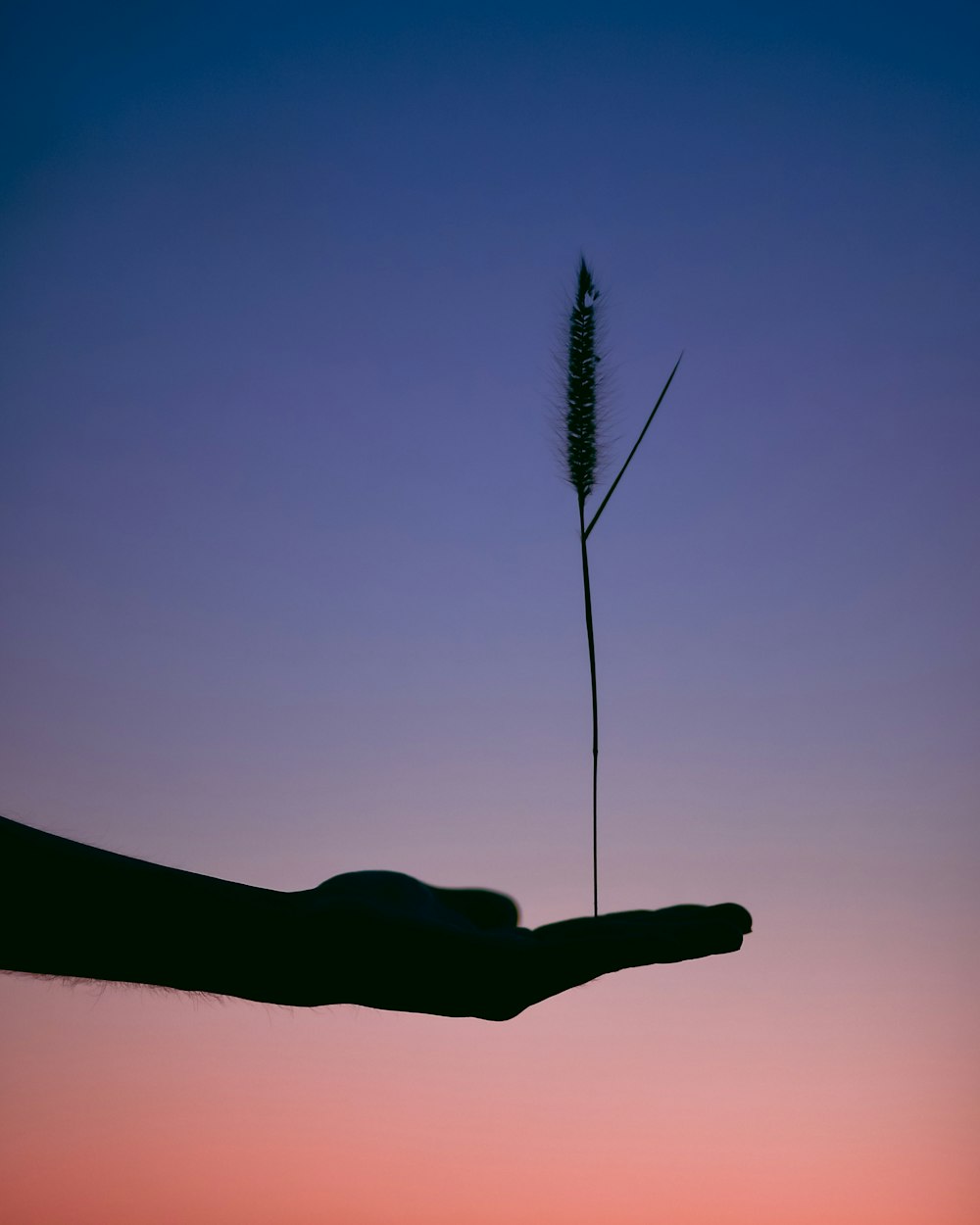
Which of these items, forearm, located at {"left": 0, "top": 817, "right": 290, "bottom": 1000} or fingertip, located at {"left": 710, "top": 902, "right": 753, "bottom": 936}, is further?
fingertip, located at {"left": 710, "top": 902, "right": 753, "bottom": 936}

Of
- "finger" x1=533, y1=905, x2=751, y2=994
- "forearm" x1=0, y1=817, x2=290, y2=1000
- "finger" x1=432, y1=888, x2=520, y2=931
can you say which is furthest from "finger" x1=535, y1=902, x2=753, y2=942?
"forearm" x1=0, y1=817, x2=290, y2=1000

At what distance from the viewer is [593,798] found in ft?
4.80

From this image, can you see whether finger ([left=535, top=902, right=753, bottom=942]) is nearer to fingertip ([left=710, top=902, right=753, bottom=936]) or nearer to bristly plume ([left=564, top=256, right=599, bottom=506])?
fingertip ([left=710, top=902, right=753, bottom=936])

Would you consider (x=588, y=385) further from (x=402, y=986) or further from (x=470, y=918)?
(x=402, y=986)

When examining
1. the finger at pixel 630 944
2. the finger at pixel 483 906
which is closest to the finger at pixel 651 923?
the finger at pixel 630 944

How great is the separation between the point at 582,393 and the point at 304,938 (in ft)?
4.84

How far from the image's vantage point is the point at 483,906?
213 cm

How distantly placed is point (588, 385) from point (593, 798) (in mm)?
1326

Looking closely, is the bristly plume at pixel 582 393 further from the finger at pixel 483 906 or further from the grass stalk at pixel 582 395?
the finger at pixel 483 906

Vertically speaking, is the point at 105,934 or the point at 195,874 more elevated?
the point at 195,874

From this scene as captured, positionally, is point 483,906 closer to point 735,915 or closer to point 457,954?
point 457,954

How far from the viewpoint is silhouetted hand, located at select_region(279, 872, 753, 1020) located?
1635 millimetres

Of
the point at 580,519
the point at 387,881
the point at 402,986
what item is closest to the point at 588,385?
the point at 580,519

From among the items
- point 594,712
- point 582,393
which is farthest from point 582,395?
point 594,712
